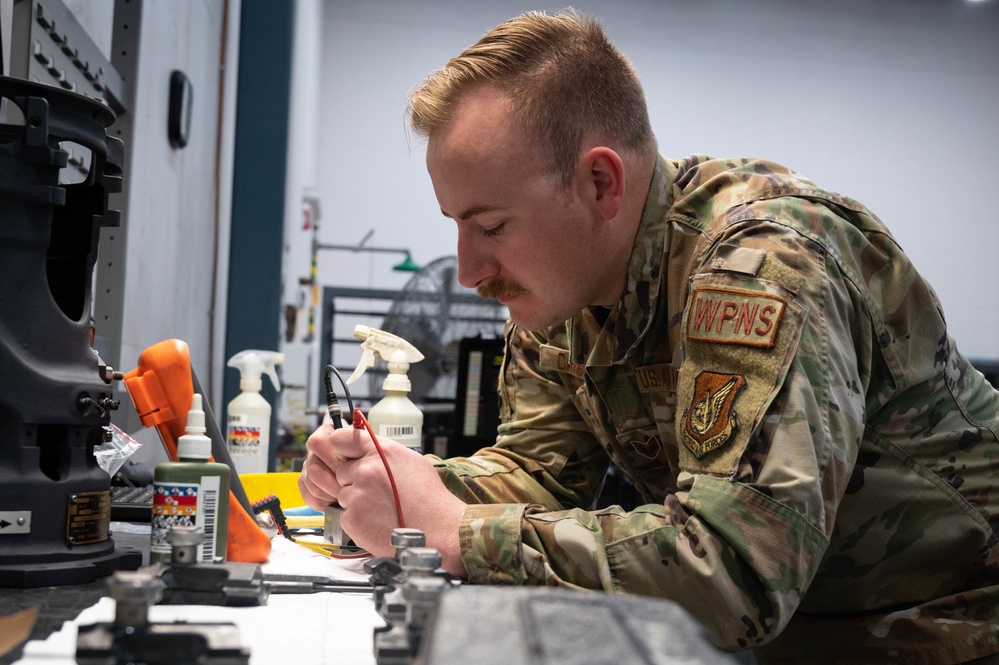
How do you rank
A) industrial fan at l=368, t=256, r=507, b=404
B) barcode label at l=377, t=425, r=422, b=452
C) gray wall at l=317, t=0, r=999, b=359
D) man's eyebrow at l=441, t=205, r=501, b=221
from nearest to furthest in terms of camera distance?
1. man's eyebrow at l=441, t=205, r=501, b=221
2. barcode label at l=377, t=425, r=422, b=452
3. industrial fan at l=368, t=256, r=507, b=404
4. gray wall at l=317, t=0, r=999, b=359

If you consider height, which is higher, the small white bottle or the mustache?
the mustache

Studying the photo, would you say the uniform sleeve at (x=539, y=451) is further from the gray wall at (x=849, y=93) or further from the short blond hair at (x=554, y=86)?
the gray wall at (x=849, y=93)

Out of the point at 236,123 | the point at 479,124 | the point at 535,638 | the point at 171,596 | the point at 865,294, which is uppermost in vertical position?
the point at 236,123

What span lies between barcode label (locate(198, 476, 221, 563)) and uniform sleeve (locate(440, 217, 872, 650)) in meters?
0.25

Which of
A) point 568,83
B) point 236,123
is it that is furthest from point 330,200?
point 568,83

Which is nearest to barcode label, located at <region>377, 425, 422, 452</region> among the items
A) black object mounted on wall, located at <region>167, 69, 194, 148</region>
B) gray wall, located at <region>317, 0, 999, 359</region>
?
black object mounted on wall, located at <region>167, 69, 194, 148</region>

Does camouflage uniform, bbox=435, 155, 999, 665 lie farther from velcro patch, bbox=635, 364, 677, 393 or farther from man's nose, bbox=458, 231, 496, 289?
man's nose, bbox=458, 231, 496, 289

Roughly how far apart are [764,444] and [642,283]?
408mm

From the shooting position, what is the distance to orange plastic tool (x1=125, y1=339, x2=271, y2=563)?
37.7 inches

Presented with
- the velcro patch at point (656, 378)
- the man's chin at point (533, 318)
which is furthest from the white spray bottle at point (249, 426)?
the velcro patch at point (656, 378)

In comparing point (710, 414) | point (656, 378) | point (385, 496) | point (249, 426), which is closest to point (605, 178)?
point (656, 378)

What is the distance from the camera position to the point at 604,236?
1213 mm

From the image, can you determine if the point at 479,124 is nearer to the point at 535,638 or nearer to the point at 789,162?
the point at 535,638

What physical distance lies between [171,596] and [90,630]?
0.27 m
